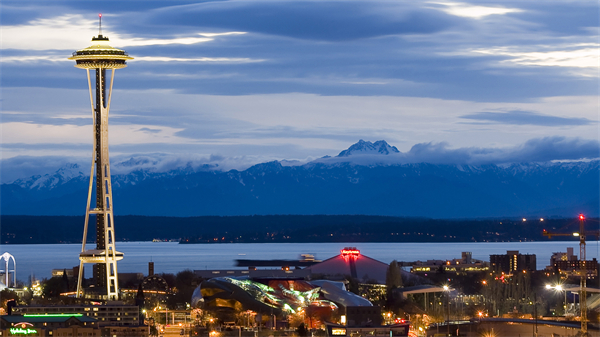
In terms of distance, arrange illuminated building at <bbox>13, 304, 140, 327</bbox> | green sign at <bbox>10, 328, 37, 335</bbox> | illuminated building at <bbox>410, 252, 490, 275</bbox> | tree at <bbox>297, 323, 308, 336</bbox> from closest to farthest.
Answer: green sign at <bbox>10, 328, 37, 335</bbox>
tree at <bbox>297, 323, 308, 336</bbox>
illuminated building at <bbox>13, 304, 140, 327</bbox>
illuminated building at <bbox>410, 252, 490, 275</bbox>

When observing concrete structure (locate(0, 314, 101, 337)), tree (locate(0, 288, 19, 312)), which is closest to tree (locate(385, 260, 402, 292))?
tree (locate(0, 288, 19, 312))

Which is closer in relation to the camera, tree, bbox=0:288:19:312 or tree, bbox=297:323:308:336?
tree, bbox=297:323:308:336

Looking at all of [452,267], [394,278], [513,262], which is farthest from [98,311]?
[513,262]

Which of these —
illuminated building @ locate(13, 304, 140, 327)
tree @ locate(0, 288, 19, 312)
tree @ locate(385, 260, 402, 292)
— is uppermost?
tree @ locate(385, 260, 402, 292)

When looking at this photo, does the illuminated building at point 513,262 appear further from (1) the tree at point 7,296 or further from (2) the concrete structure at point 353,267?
(1) the tree at point 7,296

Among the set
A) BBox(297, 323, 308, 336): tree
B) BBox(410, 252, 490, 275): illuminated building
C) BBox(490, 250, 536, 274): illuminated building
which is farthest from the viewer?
BBox(490, 250, 536, 274): illuminated building

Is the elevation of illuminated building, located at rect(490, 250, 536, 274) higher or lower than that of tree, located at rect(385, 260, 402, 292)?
higher

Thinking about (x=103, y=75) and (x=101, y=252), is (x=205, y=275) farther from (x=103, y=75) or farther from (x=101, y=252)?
(x=103, y=75)

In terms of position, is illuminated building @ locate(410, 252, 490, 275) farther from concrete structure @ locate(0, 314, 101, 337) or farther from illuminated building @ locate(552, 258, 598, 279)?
concrete structure @ locate(0, 314, 101, 337)

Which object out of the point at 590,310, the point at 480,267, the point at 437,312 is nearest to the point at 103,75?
the point at 437,312

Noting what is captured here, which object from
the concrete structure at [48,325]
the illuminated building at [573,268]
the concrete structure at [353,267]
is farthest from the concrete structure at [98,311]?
the illuminated building at [573,268]

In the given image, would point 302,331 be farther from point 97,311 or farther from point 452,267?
point 452,267

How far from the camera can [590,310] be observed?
85062mm

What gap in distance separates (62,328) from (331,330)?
613 inches
